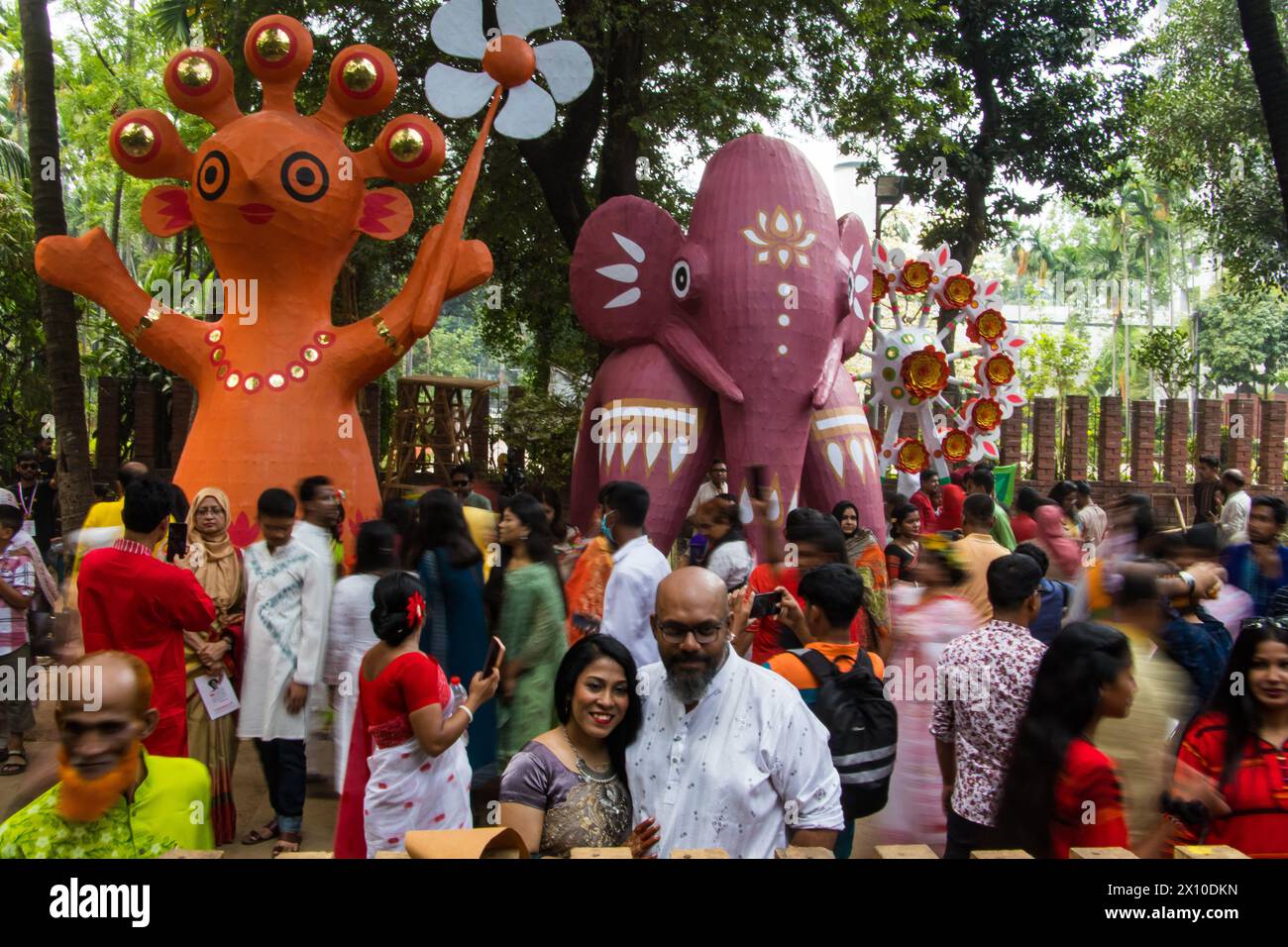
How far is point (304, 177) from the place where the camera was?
7699 mm

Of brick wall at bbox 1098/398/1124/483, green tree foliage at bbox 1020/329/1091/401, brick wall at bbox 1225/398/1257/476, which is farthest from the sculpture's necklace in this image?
green tree foliage at bbox 1020/329/1091/401

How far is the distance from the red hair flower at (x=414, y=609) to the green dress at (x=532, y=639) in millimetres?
1134

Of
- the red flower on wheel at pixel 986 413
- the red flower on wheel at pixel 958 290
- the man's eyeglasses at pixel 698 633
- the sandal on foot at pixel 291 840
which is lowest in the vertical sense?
the sandal on foot at pixel 291 840

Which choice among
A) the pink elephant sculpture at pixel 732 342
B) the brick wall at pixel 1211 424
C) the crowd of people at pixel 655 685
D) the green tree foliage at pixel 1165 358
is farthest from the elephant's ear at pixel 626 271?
the green tree foliage at pixel 1165 358

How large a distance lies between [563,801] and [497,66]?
665 centimetres

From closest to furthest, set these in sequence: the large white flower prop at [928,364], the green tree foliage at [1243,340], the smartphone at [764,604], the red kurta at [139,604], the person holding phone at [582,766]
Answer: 1. the person holding phone at [582,766]
2. the smartphone at [764,604]
3. the red kurta at [139,604]
4. the large white flower prop at [928,364]
5. the green tree foliage at [1243,340]

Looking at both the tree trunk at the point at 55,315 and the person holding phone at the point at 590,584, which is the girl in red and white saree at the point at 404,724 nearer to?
the person holding phone at the point at 590,584

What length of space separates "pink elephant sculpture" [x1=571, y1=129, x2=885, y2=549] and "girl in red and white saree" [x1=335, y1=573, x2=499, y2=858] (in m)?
4.58

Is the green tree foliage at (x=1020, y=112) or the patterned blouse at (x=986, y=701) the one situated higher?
the green tree foliage at (x=1020, y=112)

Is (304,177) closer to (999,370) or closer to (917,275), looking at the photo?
(917,275)

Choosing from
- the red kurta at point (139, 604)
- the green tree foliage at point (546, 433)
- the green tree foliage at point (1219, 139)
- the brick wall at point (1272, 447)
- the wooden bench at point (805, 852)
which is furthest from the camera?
the green tree foliage at point (1219, 139)

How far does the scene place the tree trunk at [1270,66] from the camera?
27.7ft

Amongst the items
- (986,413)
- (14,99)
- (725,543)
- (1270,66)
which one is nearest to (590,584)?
Answer: (725,543)

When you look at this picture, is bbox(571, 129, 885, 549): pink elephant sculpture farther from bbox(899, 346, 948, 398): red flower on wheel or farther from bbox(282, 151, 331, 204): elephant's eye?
bbox(899, 346, 948, 398): red flower on wheel
